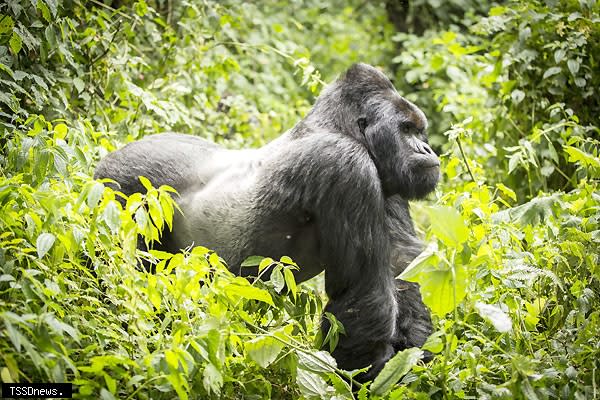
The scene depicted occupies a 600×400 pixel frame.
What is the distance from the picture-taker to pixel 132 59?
15.2ft

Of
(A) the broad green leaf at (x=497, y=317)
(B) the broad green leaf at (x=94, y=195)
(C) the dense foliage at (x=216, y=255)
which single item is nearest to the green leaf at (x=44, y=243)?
(C) the dense foliage at (x=216, y=255)

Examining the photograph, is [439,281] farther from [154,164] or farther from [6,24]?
[6,24]

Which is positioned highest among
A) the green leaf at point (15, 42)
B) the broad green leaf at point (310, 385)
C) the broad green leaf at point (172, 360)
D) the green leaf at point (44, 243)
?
the green leaf at point (15, 42)

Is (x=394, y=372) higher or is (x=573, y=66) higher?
(x=573, y=66)

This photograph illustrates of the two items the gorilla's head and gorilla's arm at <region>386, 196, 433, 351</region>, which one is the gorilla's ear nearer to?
the gorilla's head

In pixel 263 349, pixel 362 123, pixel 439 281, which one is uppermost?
pixel 362 123

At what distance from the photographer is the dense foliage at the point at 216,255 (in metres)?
2.43

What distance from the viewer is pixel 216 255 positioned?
8.82 ft

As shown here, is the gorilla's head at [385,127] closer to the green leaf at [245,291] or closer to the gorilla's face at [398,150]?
the gorilla's face at [398,150]

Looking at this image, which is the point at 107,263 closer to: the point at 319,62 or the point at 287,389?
the point at 287,389

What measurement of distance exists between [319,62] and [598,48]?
378 cm

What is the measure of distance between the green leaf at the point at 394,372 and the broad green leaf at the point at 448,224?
440 mm

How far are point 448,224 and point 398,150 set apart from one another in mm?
1056

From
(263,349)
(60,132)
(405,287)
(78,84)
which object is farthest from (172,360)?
(78,84)
